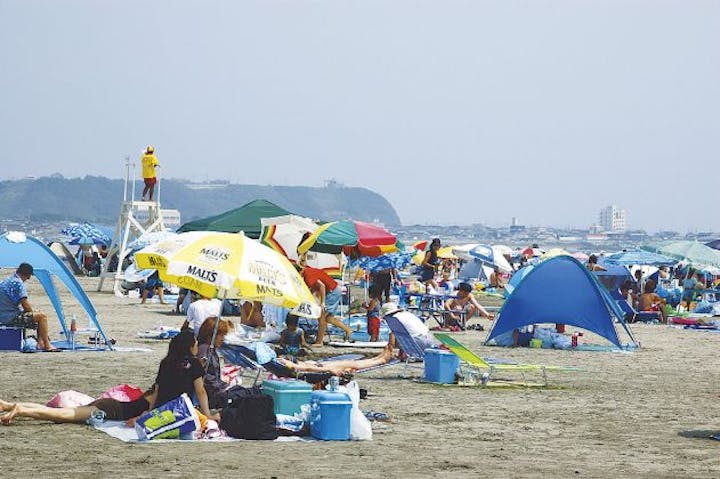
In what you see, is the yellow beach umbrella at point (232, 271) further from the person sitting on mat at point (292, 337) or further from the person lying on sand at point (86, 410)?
the person sitting on mat at point (292, 337)

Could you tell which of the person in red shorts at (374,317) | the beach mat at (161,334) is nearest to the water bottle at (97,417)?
the beach mat at (161,334)

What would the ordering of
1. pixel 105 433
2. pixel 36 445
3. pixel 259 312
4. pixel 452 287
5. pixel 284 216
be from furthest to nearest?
1. pixel 452 287
2. pixel 284 216
3. pixel 259 312
4. pixel 105 433
5. pixel 36 445

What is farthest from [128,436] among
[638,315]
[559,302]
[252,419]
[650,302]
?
[650,302]

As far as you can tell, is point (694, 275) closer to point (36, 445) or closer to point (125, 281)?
point (125, 281)

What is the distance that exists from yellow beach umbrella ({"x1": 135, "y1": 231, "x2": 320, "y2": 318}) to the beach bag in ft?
5.68

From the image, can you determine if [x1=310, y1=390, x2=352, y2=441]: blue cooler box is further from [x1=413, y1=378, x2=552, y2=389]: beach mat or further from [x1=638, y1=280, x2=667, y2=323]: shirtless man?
[x1=638, y1=280, x2=667, y2=323]: shirtless man

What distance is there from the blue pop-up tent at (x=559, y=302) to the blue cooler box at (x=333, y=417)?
29.3 feet

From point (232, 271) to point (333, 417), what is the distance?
6.68 ft

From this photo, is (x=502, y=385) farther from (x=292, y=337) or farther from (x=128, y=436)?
(x=128, y=436)

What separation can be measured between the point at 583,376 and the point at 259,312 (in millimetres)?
5940

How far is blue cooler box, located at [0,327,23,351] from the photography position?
14898mm

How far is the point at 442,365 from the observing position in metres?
13.3

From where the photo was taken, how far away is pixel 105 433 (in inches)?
364

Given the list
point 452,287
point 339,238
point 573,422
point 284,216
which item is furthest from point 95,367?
point 452,287
